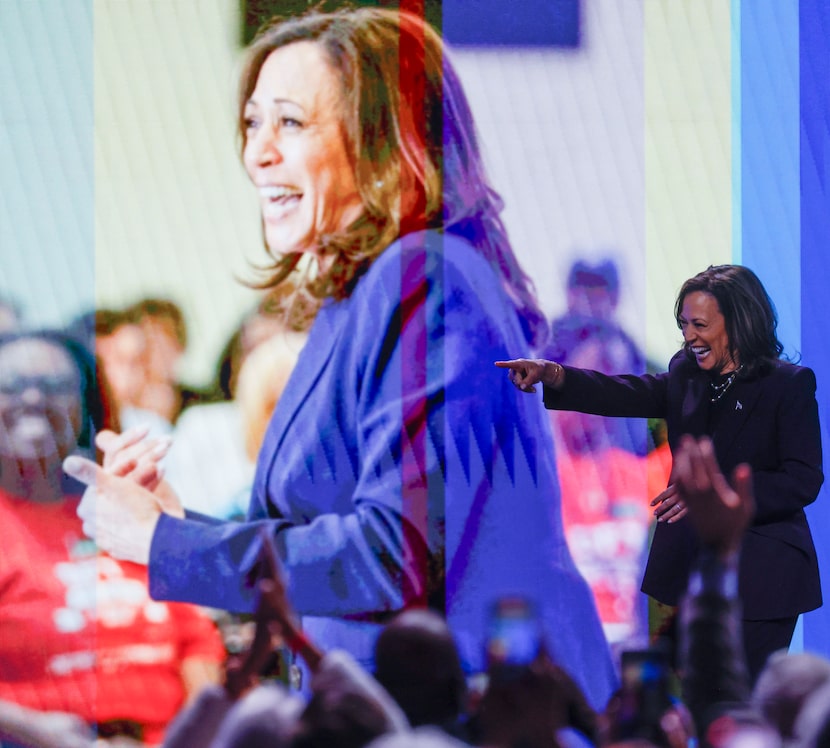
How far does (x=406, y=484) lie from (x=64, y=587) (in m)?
1.04

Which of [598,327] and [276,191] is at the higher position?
[276,191]

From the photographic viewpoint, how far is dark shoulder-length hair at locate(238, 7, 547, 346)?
3.64m

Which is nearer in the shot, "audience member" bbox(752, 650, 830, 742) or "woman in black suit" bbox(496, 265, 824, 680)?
"audience member" bbox(752, 650, 830, 742)

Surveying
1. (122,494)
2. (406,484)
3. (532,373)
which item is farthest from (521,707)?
(122,494)

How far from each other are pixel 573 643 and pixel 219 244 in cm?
159

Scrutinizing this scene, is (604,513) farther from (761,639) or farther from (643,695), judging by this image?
(643,695)

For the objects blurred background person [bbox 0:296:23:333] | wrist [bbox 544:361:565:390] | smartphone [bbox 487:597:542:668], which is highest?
blurred background person [bbox 0:296:23:333]

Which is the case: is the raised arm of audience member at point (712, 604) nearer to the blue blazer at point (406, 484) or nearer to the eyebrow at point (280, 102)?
the blue blazer at point (406, 484)

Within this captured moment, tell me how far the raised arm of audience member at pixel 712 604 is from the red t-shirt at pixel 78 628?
2.14 meters

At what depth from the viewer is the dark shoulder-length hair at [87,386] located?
3.57 m

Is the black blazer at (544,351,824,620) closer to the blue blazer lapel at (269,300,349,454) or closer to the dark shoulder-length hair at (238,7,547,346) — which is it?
the dark shoulder-length hair at (238,7,547,346)

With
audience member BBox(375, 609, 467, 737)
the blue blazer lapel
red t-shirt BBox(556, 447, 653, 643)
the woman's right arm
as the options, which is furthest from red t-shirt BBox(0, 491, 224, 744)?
audience member BBox(375, 609, 467, 737)

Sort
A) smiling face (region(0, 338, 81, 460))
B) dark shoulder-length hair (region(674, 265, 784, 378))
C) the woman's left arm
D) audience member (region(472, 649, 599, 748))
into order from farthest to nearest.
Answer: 1. smiling face (region(0, 338, 81, 460))
2. dark shoulder-length hair (region(674, 265, 784, 378))
3. the woman's left arm
4. audience member (region(472, 649, 599, 748))

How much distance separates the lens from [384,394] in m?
3.64
